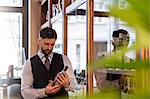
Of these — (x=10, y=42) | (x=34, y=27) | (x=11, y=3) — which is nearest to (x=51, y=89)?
(x=34, y=27)

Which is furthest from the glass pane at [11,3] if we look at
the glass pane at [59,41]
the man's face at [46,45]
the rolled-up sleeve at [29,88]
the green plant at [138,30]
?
the green plant at [138,30]

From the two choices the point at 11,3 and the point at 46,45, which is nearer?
the point at 46,45

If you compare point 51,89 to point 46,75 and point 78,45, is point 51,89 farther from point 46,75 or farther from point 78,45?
point 78,45

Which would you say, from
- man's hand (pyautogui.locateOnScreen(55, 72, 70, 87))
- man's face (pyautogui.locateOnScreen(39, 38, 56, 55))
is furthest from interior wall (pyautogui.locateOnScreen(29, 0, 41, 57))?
man's hand (pyautogui.locateOnScreen(55, 72, 70, 87))

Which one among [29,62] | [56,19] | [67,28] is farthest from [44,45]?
[56,19]

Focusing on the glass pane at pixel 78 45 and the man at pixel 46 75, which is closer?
the man at pixel 46 75

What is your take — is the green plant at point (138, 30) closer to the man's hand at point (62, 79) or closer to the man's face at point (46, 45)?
the man's hand at point (62, 79)

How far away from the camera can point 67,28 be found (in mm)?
3986

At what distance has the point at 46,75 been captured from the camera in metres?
2.98

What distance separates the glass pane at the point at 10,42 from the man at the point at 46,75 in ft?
11.3

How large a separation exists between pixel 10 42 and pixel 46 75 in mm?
3819

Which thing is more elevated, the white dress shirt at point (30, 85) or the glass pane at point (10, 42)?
the glass pane at point (10, 42)

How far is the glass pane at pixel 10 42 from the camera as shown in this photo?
6.54 m

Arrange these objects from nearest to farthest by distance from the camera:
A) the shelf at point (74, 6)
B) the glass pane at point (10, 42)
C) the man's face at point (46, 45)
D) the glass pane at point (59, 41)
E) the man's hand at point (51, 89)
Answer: the man's hand at point (51, 89)
the man's face at point (46, 45)
the shelf at point (74, 6)
the glass pane at point (59, 41)
the glass pane at point (10, 42)
